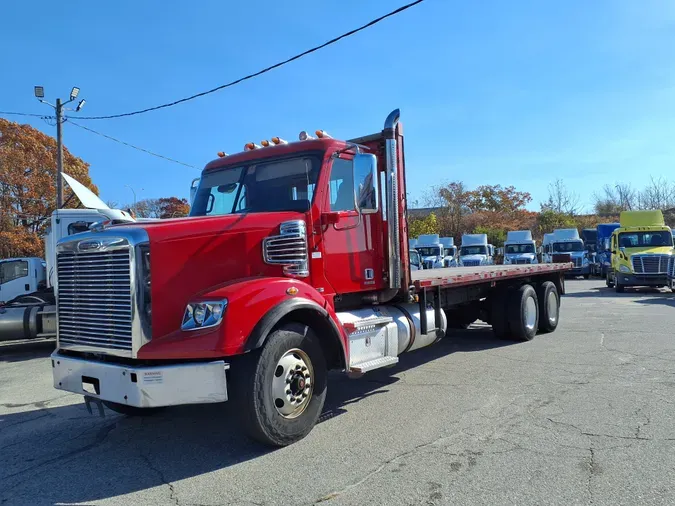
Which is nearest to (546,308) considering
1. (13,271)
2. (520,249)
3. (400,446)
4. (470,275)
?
(470,275)

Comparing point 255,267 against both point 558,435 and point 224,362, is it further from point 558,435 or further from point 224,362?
point 558,435

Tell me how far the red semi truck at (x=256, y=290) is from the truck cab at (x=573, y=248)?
26.8 m

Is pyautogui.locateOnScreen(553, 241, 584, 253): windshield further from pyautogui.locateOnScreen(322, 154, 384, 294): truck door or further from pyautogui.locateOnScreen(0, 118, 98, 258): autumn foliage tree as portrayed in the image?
pyautogui.locateOnScreen(322, 154, 384, 294): truck door

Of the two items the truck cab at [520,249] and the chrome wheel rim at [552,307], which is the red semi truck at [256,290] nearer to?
the chrome wheel rim at [552,307]

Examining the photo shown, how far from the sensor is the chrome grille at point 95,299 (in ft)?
14.2

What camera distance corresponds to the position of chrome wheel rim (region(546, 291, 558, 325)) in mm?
10695

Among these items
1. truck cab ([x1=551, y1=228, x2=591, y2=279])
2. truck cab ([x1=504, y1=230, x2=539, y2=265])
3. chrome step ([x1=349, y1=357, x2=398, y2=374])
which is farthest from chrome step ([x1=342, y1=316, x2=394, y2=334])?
truck cab ([x1=551, y1=228, x2=591, y2=279])

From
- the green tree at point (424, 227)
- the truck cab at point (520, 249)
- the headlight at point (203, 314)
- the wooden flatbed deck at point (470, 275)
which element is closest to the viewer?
the headlight at point (203, 314)

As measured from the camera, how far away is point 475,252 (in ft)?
101

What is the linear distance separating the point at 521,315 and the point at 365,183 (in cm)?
495

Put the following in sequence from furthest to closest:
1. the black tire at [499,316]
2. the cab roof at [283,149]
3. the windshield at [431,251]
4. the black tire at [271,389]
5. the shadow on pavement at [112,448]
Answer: the windshield at [431,251] → the black tire at [499,316] → the cab roof at [283,149] → the black tire at [271,389] → the shadow on pavement at [112,448]

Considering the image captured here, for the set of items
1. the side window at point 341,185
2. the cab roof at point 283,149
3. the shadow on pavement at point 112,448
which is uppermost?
the cab roof at point 283,149

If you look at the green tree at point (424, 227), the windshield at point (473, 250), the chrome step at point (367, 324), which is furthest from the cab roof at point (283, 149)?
the green tree at point (424, 227)

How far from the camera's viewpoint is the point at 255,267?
4969mm
